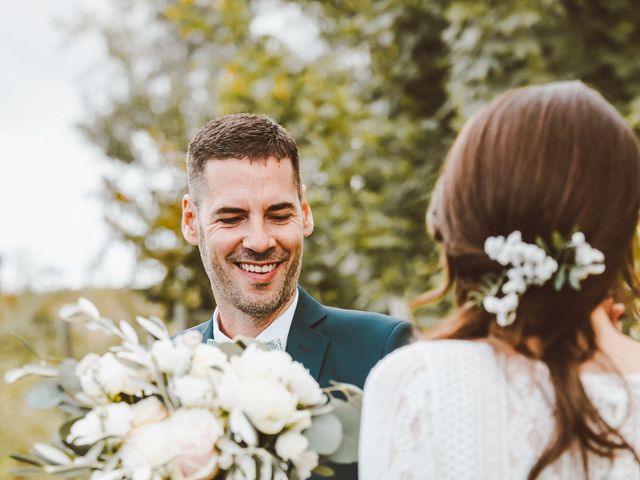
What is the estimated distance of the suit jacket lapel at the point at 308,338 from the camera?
2641 mm

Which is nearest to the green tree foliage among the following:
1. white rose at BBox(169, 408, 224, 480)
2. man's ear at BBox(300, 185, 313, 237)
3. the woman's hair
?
man's ear at BBox(300, 185, 313, 237)

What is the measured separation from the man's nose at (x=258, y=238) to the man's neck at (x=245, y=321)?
0.24 metres

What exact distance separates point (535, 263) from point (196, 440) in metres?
0.80

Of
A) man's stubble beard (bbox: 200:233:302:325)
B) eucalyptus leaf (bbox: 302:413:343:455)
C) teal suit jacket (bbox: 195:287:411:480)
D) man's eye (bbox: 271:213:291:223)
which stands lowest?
teal suit jacket (bbox: 195:287:411:480)

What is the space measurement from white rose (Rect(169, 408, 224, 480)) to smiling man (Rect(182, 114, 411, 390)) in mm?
934

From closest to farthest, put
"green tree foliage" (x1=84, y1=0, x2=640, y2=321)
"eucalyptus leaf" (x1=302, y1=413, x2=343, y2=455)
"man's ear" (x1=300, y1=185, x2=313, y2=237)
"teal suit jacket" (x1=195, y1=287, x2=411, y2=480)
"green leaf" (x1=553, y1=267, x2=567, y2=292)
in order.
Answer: "green leaf" (x1=553, y1=267, x2=567, y2=292)
"eucalyptus leaf" (x1=302, y1=413, x2=343, y2=455)
"teal suit jacket" (x1=195, y1=287, x2=411, y2=480)
"man's ear" (x1=300, y1=185, x2=313, y2=237)
"green tree foliage" (x1=84, y1=0, x2=640, y2=321)

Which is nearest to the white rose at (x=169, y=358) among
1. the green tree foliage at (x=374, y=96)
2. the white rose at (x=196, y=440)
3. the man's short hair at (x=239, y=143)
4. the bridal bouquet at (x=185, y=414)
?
the bridal bouquet at (x=185, y=414)

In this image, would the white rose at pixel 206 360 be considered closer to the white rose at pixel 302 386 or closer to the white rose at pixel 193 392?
the white rose at pixel 193 392

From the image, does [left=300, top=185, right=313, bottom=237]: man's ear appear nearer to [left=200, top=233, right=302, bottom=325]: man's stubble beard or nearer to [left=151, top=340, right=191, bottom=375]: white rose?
[left=200, top=233, right=302, bottom=325]: man's stubble beard

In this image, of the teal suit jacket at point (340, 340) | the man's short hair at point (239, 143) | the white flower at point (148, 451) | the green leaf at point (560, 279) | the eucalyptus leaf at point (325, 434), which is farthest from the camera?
the man's short hair at point (239, 143)

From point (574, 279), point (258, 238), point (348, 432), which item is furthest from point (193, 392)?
point (258, 238)

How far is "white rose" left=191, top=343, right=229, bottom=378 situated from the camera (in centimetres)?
178

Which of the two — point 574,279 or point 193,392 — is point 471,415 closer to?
point 574,279

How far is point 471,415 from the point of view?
5.16 feet
